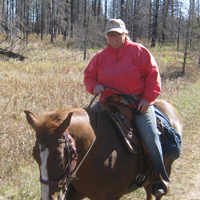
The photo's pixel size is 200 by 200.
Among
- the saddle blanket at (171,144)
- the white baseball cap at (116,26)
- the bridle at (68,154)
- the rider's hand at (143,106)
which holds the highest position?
the white baseball cap at (116,26)

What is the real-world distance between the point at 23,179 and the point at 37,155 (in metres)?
2.07

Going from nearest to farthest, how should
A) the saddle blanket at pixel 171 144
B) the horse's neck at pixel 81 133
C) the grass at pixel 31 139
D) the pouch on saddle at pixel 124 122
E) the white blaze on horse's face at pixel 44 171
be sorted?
the white blaze on horse's face at pixel 44 171 < the horse's neck at pixel 81 133 < the pouch on saddle at pixel 124 122 < the saddle blanket at pixel 171 144 < the grass at pixel 31 139

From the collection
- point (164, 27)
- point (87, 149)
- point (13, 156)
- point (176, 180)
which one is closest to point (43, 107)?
point (13, 156)

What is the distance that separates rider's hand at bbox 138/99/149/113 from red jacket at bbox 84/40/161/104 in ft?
0.20

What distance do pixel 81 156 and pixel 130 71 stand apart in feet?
4.18

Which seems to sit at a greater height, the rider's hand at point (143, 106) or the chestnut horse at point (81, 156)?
the rider's hand at point (143, 106)

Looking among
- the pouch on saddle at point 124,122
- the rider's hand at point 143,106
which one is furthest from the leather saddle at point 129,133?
the rider's hand at point 143,106

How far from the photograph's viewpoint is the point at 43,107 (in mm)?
6301

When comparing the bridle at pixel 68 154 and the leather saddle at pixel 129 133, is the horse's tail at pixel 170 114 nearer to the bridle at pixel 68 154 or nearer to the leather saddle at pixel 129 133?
the leather saddle at pixel 129 133

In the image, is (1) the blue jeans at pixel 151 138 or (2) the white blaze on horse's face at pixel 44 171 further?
(1) the blue jeans at pixel 151 138

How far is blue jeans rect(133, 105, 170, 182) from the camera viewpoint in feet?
9.19

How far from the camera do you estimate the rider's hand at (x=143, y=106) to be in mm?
2881

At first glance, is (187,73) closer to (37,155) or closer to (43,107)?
(43,107)

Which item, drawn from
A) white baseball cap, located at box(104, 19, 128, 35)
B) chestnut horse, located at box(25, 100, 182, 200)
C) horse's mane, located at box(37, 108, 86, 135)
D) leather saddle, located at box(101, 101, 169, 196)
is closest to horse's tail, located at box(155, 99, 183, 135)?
leather saddle, located at box(101, 101, 169, 196)
